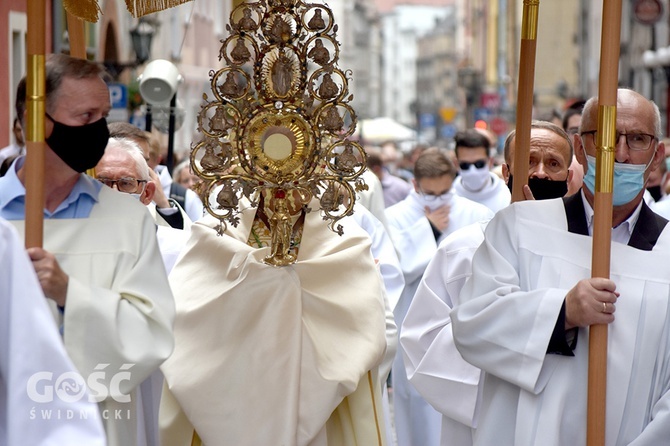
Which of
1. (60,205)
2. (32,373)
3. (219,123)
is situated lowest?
(32,373)

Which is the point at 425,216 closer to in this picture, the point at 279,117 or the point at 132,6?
the point at 279,117

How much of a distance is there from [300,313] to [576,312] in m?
1.27

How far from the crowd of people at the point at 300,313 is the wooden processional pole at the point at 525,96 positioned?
0.21 feet

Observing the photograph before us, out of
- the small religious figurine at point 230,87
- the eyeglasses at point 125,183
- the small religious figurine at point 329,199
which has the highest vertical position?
the small religious figurine at point 230,87

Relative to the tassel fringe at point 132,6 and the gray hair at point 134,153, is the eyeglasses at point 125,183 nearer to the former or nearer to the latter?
the gray hair at point 134,153

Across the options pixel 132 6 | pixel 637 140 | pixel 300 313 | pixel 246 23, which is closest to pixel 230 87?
pixel 246 23

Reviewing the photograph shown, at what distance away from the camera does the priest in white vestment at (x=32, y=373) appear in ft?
10.8

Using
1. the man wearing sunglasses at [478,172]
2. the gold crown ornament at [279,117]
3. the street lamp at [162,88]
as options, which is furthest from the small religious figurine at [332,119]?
the man wearing sunglasses at [478,172]

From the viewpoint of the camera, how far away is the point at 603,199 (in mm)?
4406

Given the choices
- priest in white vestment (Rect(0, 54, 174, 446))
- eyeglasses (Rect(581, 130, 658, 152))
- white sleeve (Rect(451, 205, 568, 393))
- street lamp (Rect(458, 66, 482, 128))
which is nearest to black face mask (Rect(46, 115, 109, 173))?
priest in white vestment (Rect(0, 54, 174, 446))

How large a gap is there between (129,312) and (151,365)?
0.55 feet

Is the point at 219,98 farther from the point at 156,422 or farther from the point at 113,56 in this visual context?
the point at 113,56

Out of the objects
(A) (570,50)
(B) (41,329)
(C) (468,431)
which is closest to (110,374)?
(B) (41,329)

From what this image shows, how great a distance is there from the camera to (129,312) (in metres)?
4.26
